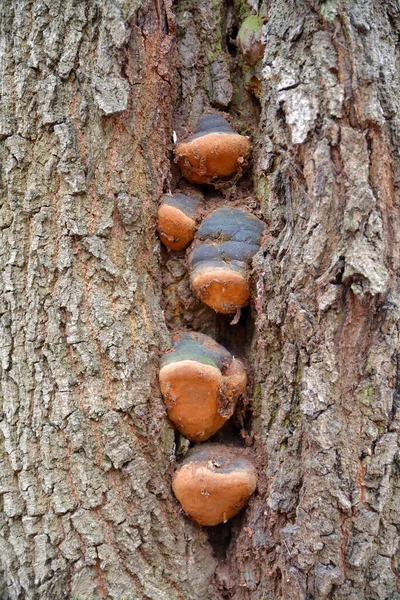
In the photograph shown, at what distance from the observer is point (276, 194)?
177 centimetres

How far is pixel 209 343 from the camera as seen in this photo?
1890mm

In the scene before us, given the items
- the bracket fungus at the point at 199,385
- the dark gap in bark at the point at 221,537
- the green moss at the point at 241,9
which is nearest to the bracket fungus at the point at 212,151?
the green moss at the point at 241,9

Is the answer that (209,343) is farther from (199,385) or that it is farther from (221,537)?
(221,537)

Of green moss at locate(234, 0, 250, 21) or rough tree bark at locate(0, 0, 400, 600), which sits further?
green moss at locate(234, 0, 250, 21)

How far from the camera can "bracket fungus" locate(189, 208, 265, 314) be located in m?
1.82

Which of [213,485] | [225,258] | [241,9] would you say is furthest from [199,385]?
[241,9]

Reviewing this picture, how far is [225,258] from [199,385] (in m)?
0.47

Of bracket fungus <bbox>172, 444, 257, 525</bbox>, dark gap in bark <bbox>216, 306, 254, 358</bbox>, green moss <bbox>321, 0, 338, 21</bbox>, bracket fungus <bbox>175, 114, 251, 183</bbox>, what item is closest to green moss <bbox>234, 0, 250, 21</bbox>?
bracket fungus <bbox>175, 114, 251, 183</bbox>

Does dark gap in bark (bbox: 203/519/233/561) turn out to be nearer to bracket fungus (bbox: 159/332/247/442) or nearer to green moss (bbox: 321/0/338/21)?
bracket fungus (bbox: 159/332/247/442)

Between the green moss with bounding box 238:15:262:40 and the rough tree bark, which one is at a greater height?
the green moss with bounding box 238:15:262:40

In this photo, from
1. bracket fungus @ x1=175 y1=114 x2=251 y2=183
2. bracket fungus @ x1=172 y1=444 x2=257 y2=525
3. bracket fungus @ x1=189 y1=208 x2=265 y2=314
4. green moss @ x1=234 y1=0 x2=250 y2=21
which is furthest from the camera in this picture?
green moss @ x1=234 y1=0 x2=250 y2=21

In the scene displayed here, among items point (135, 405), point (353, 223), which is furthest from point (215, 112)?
point (135, 405)

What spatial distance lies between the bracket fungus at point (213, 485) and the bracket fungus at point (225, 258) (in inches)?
21.0

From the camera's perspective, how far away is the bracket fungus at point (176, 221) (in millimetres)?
1882
